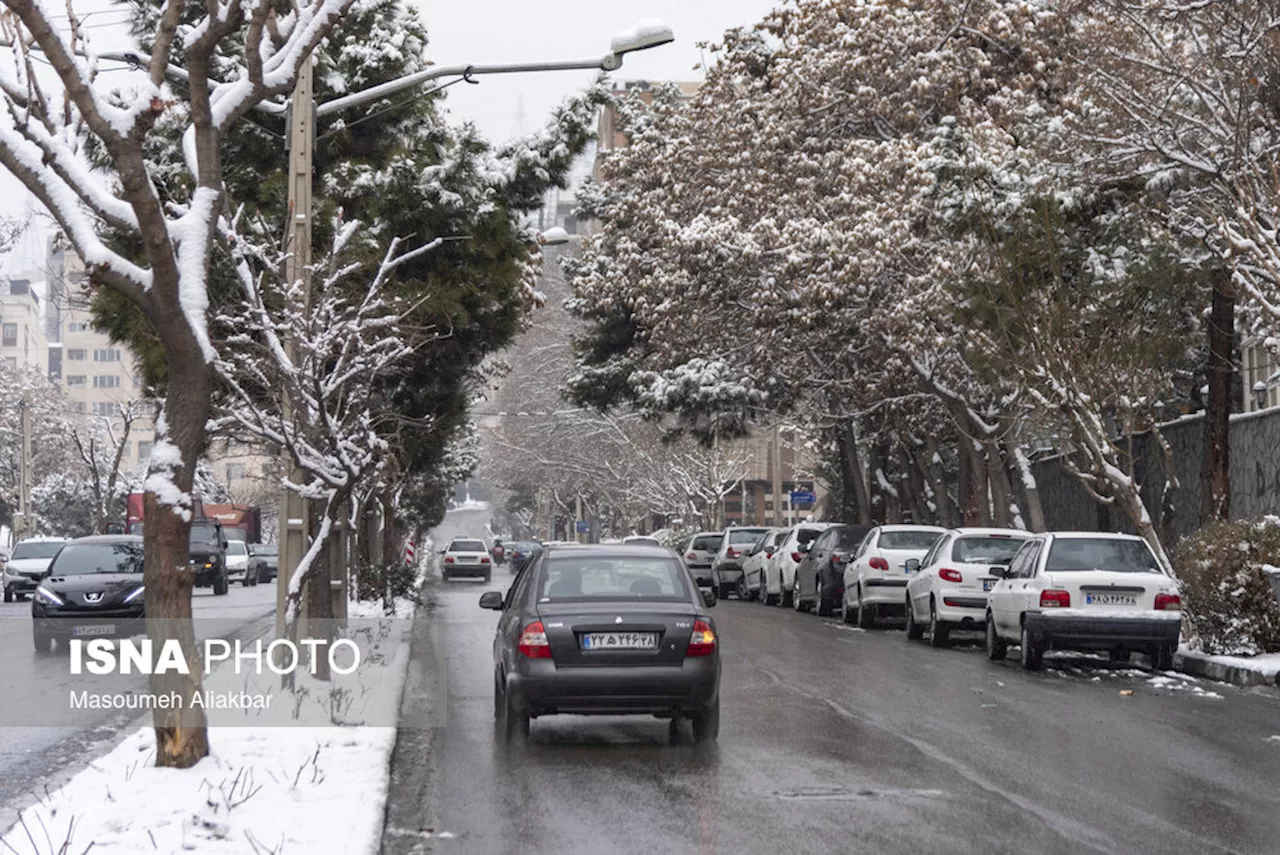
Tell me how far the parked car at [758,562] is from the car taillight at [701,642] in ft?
82.7

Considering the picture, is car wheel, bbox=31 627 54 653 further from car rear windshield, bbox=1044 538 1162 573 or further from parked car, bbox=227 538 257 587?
parked car, bbox=227 538 257 587

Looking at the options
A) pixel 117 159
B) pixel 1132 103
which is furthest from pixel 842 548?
pixel 117 159

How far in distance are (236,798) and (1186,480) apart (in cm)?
2766

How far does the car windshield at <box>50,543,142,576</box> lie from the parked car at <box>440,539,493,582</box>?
35872mm

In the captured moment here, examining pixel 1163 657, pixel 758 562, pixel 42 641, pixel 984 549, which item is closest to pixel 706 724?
pixel 1163 657

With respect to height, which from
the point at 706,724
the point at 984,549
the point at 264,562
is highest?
the point at 984,549

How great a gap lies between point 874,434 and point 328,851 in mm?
33192

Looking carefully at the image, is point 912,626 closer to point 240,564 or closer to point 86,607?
point 86,607

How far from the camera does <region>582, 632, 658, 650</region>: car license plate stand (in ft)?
42.6

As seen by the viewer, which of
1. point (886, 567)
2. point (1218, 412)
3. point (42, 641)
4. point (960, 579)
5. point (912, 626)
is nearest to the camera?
point (960, 579)

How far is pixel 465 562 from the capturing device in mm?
62562

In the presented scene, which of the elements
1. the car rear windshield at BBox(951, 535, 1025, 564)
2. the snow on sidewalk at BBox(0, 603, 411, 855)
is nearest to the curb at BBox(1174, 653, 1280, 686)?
A: the car rear windshield at BBox(951, 535, 1025, 564)

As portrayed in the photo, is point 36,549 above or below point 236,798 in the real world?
above

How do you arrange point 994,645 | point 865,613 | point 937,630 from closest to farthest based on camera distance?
point 994,645
point 937,630
point 865,613
